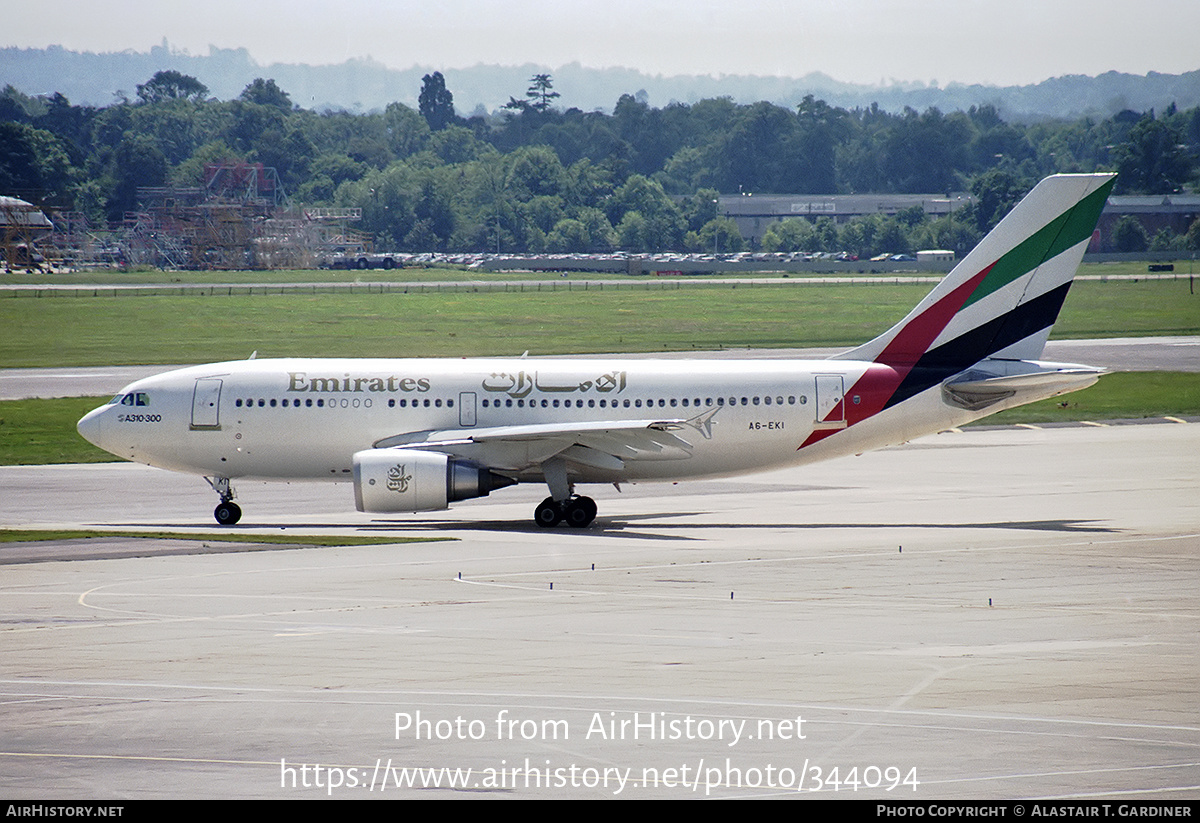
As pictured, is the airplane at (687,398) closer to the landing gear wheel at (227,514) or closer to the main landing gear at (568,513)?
the landing gear wheel at (227,514)

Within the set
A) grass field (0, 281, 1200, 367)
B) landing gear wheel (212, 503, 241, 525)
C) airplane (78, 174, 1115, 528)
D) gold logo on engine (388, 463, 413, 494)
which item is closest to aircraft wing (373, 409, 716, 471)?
airplane (78, 174, 1115, 528)

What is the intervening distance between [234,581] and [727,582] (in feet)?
32.2

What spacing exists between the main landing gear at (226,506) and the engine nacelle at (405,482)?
12.7 ft

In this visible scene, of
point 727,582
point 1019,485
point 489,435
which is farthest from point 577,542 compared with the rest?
point 1019,485

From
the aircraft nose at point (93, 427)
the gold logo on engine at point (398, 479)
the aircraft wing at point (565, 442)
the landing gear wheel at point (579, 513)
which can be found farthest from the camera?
the aircraft nose at point (93, 427)

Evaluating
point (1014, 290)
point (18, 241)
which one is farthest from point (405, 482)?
point (18, 241)

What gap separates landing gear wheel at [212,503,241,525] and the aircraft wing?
13.4ft

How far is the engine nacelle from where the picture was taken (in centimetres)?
3666

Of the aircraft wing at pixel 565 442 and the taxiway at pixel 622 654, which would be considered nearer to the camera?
the taxiway at pixel 622 654

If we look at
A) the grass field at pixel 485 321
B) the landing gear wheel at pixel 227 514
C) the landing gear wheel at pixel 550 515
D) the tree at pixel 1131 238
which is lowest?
the grass field at pixel 485 321

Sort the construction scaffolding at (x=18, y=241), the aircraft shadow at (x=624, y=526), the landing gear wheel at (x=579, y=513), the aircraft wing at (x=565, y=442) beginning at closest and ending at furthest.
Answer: the aircraft shadow at (x=624, y=526) < the aircraft wing at (x=565, y=442) < the landing gear wheel at (x=579, y=513) < the construction scaffolding at (x=18, y=241)

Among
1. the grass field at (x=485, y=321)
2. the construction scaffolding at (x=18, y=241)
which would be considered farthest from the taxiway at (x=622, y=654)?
the construction scaffolding at (x=18, y=241)

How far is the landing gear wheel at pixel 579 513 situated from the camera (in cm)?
3744
